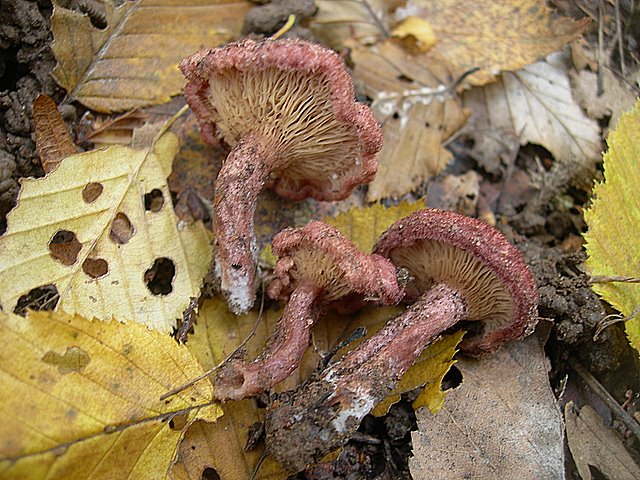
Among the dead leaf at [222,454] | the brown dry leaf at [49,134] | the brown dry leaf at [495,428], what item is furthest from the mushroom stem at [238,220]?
the brown dry leaf at [495,428]

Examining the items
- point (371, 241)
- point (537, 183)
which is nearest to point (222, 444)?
point (371, 241)

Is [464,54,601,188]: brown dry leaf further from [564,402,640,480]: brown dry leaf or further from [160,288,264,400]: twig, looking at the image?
[160,288,264,400]: twig

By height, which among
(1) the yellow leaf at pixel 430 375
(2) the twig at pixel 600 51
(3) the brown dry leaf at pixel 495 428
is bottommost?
(3) the brown dry leaf at pixel 495 428

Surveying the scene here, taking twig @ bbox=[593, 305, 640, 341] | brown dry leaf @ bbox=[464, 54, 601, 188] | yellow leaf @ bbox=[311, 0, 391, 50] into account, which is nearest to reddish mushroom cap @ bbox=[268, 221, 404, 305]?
twig @ bbox=[593, 305, 640, 341]

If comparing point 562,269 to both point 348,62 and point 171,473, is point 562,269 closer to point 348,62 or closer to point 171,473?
point 348,62

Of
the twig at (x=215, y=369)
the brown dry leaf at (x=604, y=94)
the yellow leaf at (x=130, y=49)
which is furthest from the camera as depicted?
the brown dry leaf at (x=604, y=94)

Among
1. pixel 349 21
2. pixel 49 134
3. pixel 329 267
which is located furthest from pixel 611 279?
pixel 49 134

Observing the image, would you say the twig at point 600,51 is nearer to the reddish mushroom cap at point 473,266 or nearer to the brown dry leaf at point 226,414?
the reddish mushroom cap at point 473,266

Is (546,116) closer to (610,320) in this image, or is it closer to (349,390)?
(610,320)
